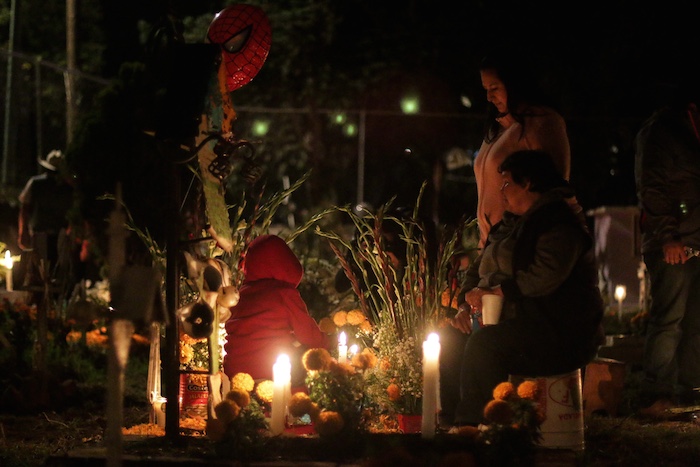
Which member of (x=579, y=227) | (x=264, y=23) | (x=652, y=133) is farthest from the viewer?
(x=652, y=133)

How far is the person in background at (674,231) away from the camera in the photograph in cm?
684

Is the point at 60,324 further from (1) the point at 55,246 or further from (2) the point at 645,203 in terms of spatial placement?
(2) the point at 645,203

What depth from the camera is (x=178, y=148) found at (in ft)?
16.4

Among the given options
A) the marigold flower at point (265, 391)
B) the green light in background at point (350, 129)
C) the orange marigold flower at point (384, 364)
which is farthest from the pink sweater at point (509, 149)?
the green light in background at point (350, 129)

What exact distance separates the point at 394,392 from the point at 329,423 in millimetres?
947

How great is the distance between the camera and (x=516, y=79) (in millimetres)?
5547

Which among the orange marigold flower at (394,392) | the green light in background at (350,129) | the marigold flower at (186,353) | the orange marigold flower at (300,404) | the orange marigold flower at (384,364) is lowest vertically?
the orange marigold flower at (300,404)

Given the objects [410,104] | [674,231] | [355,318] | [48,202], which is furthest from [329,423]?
[410,104]

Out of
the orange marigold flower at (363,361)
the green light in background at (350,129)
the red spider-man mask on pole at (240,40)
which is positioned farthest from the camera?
the green light in background at (350,129)

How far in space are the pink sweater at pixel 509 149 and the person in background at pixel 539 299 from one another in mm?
478

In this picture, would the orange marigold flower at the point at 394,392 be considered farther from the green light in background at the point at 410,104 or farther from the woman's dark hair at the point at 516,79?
the green light in background at the point at 410,104

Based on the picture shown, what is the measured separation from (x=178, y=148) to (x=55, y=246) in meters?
8.03

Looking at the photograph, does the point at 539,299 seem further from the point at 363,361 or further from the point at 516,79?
the point at 516,79

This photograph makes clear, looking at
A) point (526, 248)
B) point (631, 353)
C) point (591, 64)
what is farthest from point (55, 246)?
point (591, 64)
